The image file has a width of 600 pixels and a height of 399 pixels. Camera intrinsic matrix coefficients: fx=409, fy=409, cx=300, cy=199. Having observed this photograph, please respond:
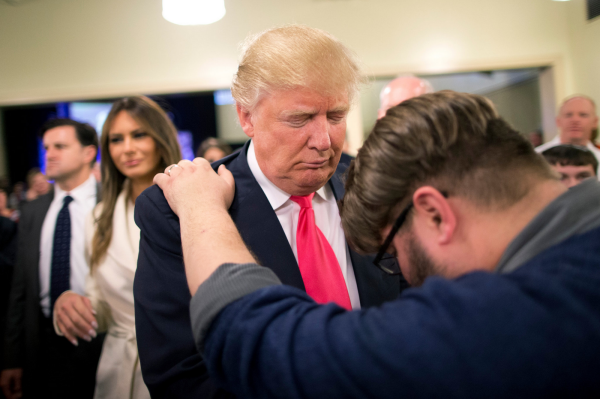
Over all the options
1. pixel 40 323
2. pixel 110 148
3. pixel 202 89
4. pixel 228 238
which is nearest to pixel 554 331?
pixel 228 238

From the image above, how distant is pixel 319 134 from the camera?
108 cm

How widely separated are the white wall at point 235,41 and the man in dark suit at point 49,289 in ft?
8.24

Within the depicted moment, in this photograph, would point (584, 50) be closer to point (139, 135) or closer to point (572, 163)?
point (572, 163)

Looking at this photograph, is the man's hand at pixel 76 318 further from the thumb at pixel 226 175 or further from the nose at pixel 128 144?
the thumb at pixel 226 175

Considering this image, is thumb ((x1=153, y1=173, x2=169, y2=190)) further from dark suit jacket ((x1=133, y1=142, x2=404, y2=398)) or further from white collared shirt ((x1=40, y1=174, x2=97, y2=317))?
white collared shirt ((x1=40, y1=174, x2=97, y2=317))

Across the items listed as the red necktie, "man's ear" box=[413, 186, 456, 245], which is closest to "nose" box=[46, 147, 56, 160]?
the red necktie

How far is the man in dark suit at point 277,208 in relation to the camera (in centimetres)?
98

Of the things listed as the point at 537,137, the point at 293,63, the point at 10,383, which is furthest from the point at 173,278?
the point at 537,137

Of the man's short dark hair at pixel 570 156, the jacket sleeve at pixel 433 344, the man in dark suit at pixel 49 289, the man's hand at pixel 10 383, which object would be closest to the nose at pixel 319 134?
the jacket sleeve at pixel 433 344

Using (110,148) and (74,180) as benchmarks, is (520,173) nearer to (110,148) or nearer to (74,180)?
(110,148)

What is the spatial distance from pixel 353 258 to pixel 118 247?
1.14 m

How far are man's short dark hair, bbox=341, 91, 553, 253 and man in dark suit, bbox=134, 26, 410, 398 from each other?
0.98 feet

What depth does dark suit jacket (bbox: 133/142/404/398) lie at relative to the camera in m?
0.95

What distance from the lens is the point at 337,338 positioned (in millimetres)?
579
